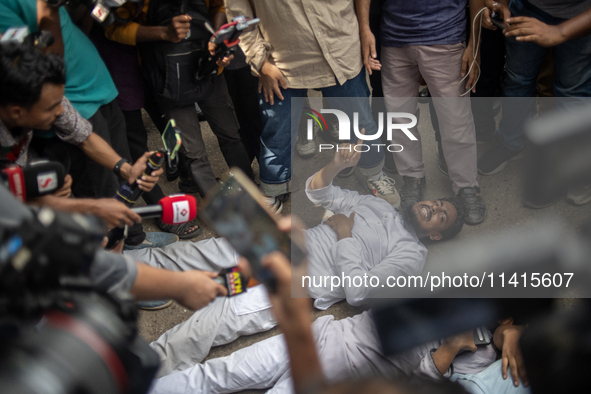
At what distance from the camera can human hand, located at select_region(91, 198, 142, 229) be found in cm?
160

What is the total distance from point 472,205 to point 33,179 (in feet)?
7.37

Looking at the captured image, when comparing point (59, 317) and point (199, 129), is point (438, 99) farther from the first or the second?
point (59, 317)

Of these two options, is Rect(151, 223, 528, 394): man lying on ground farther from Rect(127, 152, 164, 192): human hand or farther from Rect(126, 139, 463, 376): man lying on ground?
Rect(127, 152, 164, 192): human hand

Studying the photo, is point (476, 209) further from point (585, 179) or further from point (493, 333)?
point (585, 179)

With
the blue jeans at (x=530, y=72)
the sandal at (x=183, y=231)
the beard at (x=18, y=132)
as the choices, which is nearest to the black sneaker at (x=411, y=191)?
the blue jeans at (x=530, y=72)

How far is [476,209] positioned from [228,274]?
6.01 feet

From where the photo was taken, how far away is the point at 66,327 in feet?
2.46

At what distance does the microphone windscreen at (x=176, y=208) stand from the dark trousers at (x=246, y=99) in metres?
1.28

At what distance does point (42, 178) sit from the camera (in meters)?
1.46

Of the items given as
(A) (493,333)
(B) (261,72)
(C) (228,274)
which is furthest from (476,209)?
(C) (228,274)

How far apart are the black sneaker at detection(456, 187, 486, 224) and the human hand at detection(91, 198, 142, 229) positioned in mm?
1876

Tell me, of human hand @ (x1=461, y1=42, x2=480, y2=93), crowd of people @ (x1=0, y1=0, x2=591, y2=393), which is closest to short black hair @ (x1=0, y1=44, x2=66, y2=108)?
crowd of people @ (x1=0, y1=0, x2=591, y2=393)

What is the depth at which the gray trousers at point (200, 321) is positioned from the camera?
1.97 metres

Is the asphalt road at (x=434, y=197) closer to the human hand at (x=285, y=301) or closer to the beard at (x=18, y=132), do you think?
the beard at (x=18, y=132)
